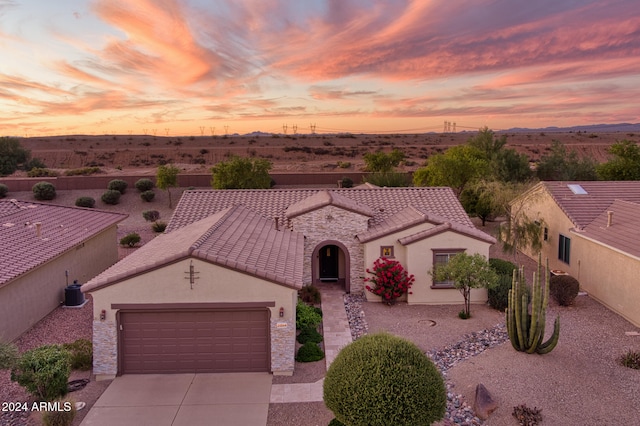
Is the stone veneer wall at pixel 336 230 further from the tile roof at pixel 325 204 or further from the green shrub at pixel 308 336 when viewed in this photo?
the green shrub at pixel 308 336

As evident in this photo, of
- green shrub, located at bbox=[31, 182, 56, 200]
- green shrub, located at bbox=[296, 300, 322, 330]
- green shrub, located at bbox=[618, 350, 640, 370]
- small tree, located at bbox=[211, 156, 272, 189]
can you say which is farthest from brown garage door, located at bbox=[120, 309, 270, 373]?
green shrub, located at bbox=[31, 182, 56, 200]

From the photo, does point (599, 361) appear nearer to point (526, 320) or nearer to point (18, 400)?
point (526, 320)

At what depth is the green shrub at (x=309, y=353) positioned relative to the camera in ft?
46.5

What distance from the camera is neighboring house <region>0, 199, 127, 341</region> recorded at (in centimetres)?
1588

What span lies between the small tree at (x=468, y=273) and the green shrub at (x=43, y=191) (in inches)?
1639

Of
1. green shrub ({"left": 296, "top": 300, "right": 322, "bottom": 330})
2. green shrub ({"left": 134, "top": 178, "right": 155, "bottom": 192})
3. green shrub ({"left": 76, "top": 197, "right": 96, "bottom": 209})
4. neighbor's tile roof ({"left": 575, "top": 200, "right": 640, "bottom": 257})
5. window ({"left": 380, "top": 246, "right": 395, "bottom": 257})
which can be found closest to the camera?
green shrub ({"left": 296, "top": 300, "right": 322, "bottom": 330})

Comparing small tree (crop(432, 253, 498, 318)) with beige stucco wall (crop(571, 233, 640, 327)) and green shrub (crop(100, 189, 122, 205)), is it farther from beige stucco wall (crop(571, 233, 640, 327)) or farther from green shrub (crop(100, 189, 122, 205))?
green shrub (crop(100, 189, 122, 205))

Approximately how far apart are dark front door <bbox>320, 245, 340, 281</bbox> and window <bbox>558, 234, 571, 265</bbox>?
10.6 metres

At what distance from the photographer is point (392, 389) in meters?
9.41

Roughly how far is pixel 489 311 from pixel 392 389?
10481mm

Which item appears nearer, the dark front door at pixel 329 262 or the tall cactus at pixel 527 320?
the tall cactus at pixel 527 320

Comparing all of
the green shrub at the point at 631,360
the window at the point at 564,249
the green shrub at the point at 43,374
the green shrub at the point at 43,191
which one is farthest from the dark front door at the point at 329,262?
the green shrub at the point at 43,191

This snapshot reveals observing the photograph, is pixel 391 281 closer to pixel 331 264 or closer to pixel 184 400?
pixel 331 264

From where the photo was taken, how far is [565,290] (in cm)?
1858
